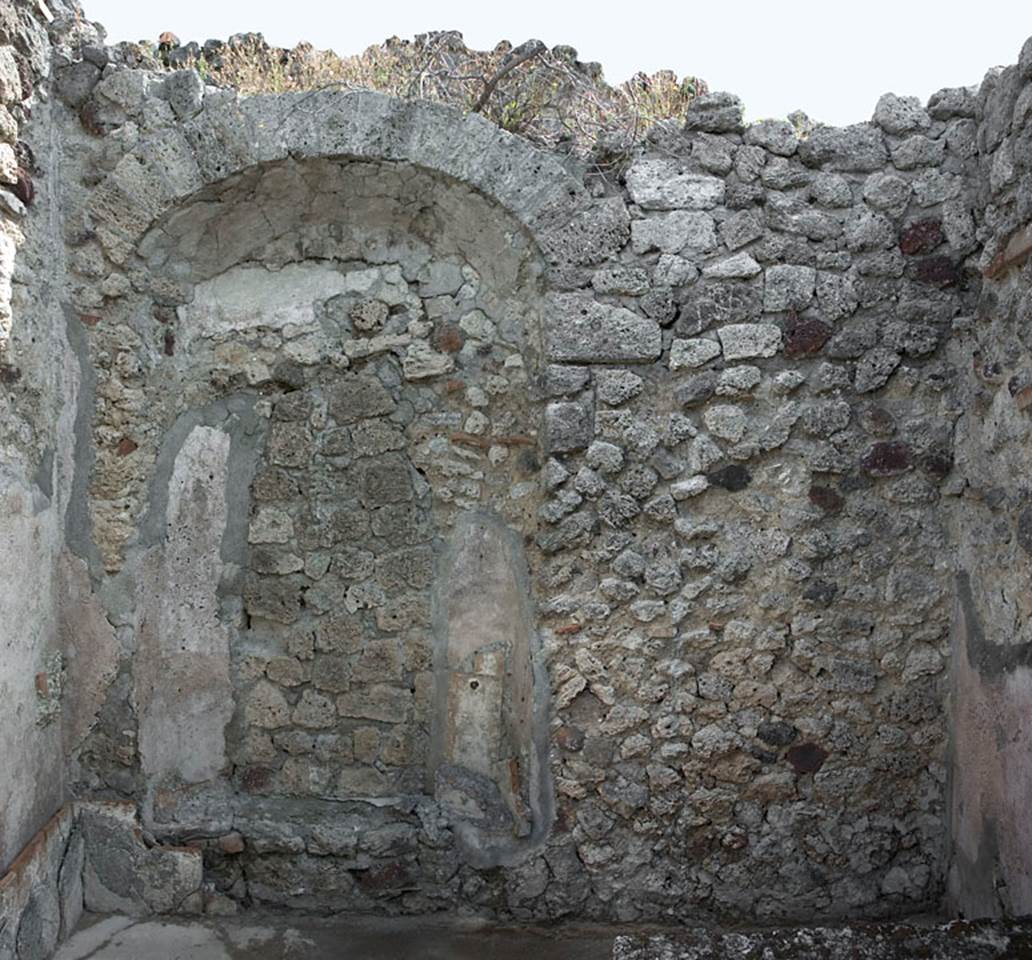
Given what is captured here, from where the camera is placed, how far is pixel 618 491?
3203 millimetres

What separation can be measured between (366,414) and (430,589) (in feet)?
2.23

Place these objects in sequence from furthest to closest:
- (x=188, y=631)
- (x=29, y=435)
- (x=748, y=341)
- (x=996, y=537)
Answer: (x=188, y=631) < (x=748, y=341) < (x=29, y=435) < (x=996, y=537)

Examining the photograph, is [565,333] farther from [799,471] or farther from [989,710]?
[989,710]

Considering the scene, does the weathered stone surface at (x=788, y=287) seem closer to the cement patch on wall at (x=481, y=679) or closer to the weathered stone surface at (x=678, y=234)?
the weathered stone surface at (x=678, y=234)

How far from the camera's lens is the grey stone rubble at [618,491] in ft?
10.4

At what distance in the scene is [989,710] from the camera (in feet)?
9.73

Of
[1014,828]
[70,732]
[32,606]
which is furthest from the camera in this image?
[70,732]

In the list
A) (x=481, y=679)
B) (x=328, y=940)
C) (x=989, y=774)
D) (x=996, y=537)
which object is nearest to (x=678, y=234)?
(x=996, y=537)

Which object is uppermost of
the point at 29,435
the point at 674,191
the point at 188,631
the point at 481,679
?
the point at 674,191

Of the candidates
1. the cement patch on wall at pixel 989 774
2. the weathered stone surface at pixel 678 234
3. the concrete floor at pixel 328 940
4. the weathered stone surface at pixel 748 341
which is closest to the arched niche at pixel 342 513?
the concrete floor at pixel 328 940

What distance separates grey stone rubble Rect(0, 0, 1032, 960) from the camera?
3.17m

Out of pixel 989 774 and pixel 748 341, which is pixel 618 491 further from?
pixel 989 774

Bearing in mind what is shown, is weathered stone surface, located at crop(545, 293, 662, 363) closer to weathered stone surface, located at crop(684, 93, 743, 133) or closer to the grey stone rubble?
the grey stone rubble

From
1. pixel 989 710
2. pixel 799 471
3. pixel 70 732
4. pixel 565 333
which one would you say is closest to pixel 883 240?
pixel 799 471
